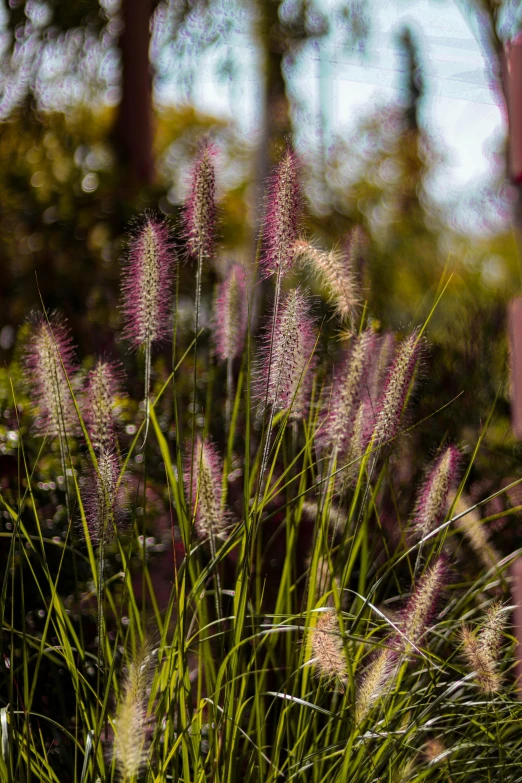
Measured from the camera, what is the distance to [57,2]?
545 centimetres

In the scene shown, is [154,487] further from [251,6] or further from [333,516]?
[251,6]

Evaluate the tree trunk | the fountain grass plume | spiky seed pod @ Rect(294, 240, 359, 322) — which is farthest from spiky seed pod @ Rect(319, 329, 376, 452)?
the tree trunk

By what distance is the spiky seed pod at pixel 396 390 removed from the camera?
4.12 feet

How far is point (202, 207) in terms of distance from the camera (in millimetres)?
1255

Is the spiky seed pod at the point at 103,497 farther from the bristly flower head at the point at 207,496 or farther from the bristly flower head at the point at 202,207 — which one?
the bristly flower head at the point at 202,207

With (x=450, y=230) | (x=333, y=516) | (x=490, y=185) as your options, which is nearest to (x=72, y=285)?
(x=333, y=516)

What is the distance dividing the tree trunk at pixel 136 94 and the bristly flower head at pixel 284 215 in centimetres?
484

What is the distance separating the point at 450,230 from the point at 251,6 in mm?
5070

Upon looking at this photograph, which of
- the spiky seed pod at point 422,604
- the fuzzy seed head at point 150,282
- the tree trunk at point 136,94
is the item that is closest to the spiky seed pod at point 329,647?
the spiky seed pod at point 422,604

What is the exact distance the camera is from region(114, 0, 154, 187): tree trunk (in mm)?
5918

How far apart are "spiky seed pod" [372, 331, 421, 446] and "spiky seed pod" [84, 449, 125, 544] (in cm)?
41

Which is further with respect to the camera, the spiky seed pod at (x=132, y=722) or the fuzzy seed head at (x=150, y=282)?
the fuzzy seed head at (x=150, y=282)

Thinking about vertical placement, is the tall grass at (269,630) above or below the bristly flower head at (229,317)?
below

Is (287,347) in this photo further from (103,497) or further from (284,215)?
(103,497)
